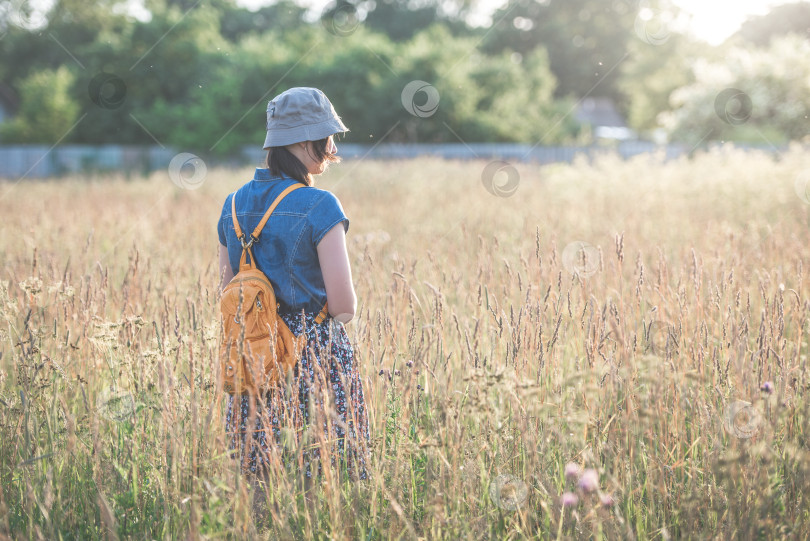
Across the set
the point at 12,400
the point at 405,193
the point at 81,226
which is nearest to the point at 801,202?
the point at 405,193

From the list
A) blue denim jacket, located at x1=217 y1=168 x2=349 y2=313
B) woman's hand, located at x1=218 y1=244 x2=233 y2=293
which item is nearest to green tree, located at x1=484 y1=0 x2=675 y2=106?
woman's hand, located at x1=218 y1=244 x2=233 y2=293

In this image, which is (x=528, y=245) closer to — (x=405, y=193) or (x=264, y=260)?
(x=264, y=260)

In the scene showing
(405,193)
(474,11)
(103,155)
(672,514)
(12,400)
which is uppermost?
(474,11)

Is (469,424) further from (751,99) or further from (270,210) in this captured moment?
(751,99)

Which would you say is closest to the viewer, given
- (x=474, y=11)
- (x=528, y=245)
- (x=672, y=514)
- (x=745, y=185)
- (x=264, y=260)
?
(x=672, y=514)

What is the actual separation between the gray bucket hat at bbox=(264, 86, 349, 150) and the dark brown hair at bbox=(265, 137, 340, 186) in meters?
0.05

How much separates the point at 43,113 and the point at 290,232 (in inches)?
1074

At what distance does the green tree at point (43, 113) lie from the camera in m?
24.0

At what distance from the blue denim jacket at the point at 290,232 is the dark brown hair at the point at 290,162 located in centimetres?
2

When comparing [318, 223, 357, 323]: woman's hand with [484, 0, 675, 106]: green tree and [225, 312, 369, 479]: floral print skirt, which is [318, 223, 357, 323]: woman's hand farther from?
[484, 0, 675, 106]: green tree

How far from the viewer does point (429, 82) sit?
802 inches

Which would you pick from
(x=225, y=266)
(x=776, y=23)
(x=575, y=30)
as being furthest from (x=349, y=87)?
(x=776, y=23)

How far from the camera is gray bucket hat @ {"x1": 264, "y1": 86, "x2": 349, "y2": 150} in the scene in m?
1.94

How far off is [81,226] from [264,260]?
5473 millimetres
